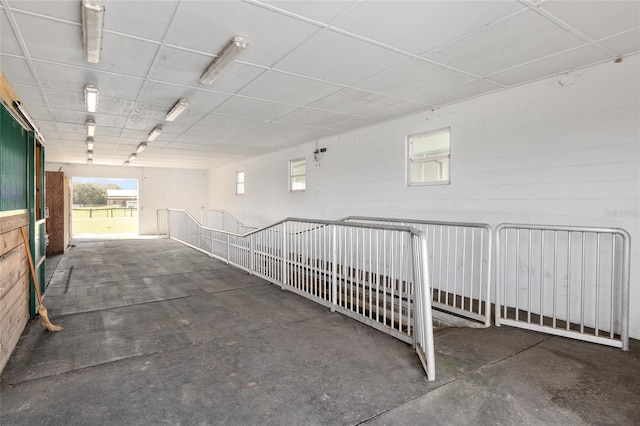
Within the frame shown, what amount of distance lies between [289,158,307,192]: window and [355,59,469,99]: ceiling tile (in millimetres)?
4171

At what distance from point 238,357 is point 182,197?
12704mm

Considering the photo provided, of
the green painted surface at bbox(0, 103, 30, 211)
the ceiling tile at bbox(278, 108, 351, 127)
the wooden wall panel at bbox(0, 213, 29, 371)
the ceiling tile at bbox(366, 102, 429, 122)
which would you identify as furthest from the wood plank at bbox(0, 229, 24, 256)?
the ceiling tile at bbox(366, 102, 429, 122)

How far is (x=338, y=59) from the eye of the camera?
350 cm

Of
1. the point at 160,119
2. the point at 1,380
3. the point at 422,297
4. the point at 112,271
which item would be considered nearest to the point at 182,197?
the point at 112,271

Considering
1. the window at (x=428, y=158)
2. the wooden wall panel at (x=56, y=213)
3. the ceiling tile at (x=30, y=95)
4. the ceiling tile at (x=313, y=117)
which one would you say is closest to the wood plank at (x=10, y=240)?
the ceiling tile at (x=30, y=95)

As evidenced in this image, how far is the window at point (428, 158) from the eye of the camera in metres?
5.20

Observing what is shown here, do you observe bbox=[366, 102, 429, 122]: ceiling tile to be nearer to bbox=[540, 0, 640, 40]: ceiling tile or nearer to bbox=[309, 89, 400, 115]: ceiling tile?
bbox=[309, 89, 400, 115]: ceiling tile

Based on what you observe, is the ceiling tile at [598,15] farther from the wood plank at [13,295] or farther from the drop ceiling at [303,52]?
the wood plank at [13,295]

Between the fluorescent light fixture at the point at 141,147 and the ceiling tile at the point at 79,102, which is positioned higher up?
the fluorescent light fixture at the point at 141,147

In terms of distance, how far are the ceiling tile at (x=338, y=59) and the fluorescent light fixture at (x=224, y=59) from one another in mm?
525

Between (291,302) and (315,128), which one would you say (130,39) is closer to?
(291,302)

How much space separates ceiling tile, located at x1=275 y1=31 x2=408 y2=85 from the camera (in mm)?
3148

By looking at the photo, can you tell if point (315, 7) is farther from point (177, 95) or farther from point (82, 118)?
point (82, 118)

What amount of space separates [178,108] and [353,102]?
2.63 metres
